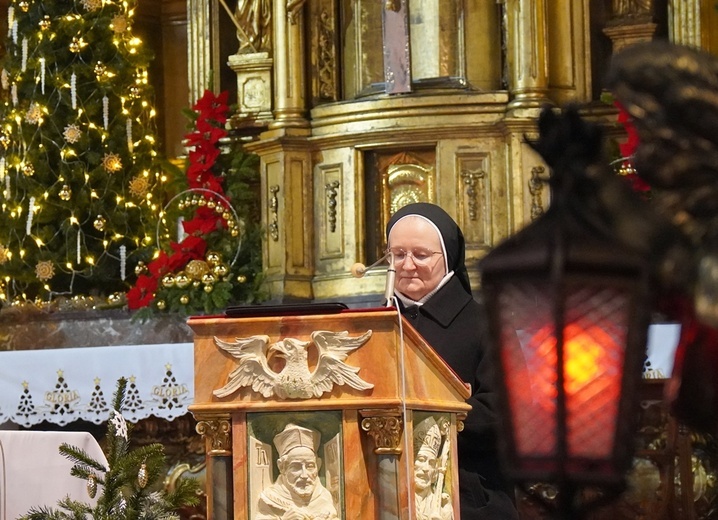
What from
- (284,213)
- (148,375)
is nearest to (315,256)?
(284,213)

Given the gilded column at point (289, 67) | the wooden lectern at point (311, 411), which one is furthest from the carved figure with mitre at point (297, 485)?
the gilded column at point (289, 67)

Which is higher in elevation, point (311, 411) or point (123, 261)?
point (123, 261)

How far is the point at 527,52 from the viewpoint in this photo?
8727 mm

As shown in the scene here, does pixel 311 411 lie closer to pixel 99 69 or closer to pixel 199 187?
pixel 199 187

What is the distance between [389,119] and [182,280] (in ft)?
5.41

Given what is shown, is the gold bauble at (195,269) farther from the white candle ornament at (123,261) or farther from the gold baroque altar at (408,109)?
the white candle ornament at (123,261)

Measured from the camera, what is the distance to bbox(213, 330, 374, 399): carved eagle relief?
143 inches

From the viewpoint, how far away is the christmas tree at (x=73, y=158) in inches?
373

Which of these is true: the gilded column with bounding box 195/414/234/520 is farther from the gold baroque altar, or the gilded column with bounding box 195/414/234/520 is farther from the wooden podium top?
the gold baroque altar

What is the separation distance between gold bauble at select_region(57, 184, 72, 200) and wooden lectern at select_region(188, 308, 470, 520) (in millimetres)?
5926

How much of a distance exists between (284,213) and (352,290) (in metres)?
0.71

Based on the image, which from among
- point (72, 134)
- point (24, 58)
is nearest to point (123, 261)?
point (72, 134)

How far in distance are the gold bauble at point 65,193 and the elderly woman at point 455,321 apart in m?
5.01

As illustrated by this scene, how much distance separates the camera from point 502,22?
8.99 meters
